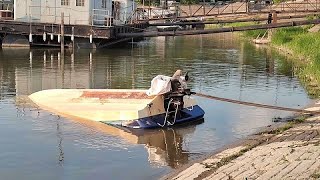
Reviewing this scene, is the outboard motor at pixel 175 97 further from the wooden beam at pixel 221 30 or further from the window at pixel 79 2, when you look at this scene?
the window at pixel 79 2

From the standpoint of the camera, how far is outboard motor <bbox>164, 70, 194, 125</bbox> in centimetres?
1587

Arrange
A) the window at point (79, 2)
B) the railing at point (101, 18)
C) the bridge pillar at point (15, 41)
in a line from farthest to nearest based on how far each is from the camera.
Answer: the bridge pillar at point (15, 41) < the window at point (79, 2) < the railing at point (101, 18)

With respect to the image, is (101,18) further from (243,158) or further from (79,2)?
(243,158)

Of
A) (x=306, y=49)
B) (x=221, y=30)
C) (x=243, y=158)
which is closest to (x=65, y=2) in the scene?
(x=221, y=30)

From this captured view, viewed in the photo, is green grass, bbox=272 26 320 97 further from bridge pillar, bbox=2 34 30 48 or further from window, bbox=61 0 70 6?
bridge pillar, bbox=2 34 30 48

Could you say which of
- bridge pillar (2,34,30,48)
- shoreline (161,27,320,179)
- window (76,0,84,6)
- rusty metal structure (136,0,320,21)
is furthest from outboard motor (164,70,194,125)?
rusty metal structure (136,0,320,21)

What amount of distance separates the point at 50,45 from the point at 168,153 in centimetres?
3053

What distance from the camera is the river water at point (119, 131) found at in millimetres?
12273

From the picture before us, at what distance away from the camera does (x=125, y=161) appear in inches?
496

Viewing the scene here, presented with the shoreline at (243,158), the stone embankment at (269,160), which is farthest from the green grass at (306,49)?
the stone embankment at (269,160)

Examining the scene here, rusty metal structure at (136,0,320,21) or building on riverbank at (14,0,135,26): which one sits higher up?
rusty metal structure at (136,0,320,21)

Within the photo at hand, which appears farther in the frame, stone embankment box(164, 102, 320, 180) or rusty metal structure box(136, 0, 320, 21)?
rusty metal structure box(136, 0, 320, 21)

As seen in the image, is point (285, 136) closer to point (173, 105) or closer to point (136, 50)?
point (173, 105)

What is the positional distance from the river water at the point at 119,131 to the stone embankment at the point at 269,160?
93cm
